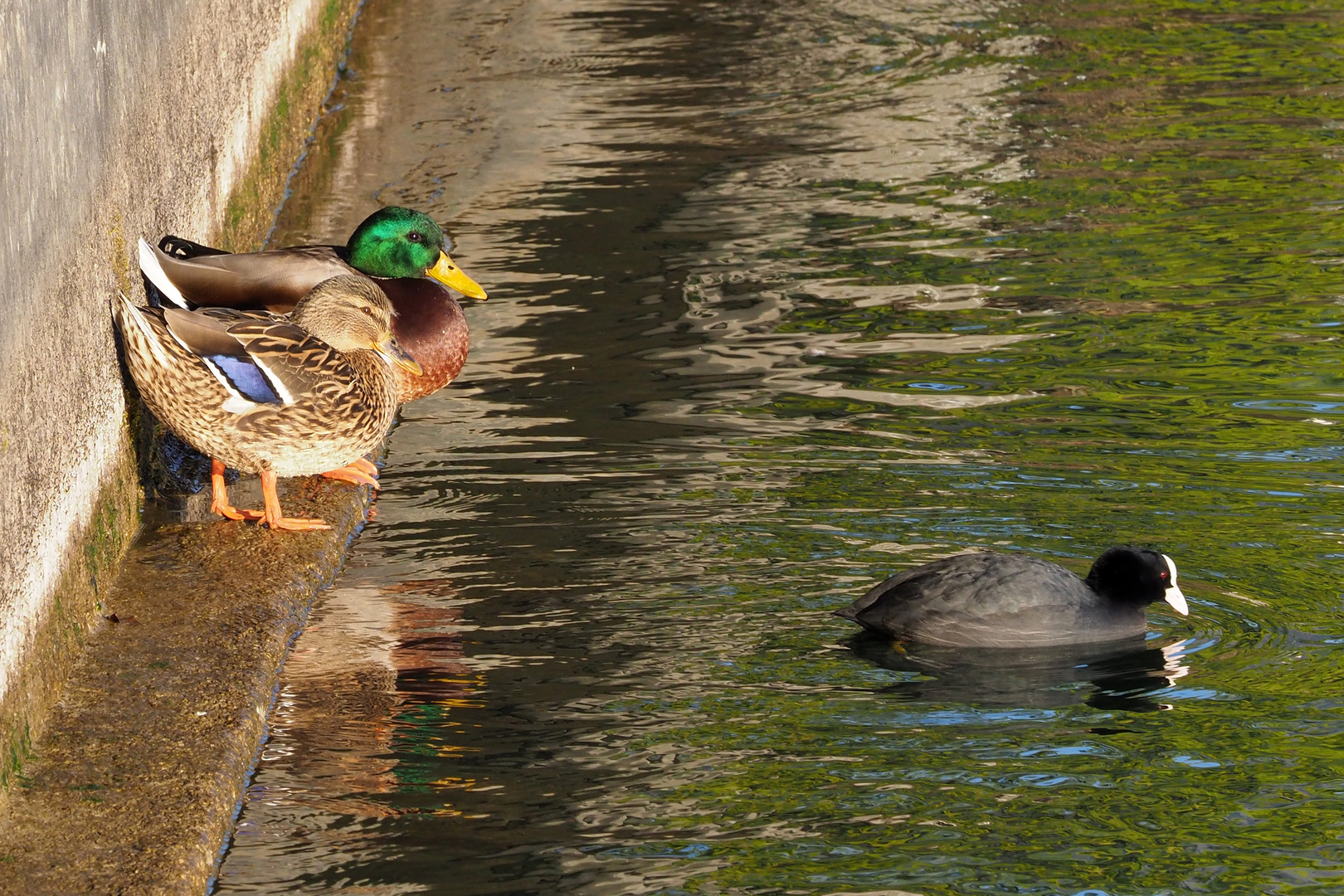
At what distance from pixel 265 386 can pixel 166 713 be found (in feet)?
4.12

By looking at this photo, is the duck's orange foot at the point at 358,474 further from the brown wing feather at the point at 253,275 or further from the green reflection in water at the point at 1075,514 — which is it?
the green reflection in water at the point at 1075,514

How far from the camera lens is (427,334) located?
679cm

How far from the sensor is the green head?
6.94 m

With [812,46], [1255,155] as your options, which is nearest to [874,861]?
[1255,155]

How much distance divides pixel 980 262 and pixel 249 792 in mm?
4969

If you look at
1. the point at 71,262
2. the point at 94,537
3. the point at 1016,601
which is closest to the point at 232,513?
the point at 94,537

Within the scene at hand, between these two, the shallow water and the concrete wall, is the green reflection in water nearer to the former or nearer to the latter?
the shallow water

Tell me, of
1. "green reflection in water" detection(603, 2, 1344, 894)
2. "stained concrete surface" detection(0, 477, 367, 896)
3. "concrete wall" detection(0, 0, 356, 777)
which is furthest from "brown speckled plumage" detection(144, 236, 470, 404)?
"green reflection in water" detection(603, 2, 1344, 894)

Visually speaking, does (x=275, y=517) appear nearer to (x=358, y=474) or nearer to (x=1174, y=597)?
(x=358, y=474)

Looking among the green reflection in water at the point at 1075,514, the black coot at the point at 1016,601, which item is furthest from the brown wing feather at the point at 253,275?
the black coot at the point at 1016,601

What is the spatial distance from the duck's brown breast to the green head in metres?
0.09

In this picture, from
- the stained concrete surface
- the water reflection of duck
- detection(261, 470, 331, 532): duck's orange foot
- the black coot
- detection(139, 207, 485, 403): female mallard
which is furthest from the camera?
detection(139, 207, 485, 403): female mallard

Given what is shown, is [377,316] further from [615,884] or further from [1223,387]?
[1223,387]

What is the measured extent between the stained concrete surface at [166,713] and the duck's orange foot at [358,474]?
0.20 meters
